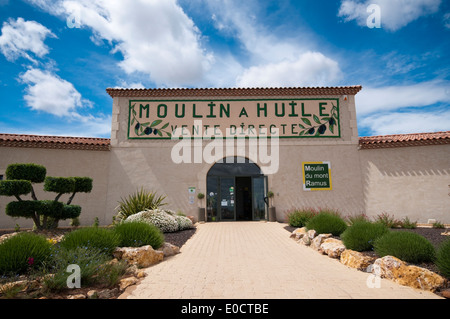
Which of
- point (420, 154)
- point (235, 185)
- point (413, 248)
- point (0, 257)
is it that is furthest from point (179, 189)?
point (420, 154)

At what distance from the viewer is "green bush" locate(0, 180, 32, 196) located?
9008 millimetres

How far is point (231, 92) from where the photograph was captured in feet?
47.5

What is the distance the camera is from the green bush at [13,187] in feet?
29.6

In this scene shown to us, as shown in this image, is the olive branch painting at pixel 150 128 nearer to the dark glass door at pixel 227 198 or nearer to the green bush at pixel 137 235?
the dark glass door at pixel 227 198

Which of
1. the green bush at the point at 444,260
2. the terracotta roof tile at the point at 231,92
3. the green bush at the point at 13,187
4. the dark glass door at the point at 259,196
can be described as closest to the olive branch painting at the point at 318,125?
the terracotta roof tile at the point at 231,92

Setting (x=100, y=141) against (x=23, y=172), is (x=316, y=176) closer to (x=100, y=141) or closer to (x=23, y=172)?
(x=100, y=141)

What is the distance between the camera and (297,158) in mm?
13992

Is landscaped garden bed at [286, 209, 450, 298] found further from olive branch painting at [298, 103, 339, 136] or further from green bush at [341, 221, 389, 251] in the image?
olive branch painting at [298, 103, 339, 136]

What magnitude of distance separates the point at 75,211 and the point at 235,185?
7814 mm

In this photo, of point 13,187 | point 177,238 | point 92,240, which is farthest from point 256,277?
point 13,187

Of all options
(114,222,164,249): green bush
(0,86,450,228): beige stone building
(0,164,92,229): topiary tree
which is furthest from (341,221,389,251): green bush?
(0,164,92,229): topiary tree

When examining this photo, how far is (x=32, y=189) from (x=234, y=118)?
32.0 ft

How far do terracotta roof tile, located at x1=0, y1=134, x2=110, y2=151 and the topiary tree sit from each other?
3632 mm
